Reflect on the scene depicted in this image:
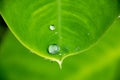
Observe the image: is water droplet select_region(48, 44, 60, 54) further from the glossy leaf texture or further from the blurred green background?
the blurred green background

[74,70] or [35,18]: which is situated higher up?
[35,18]

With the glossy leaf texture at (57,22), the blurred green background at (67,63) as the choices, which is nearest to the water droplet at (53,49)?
the glossy leaf texture at (57,22)

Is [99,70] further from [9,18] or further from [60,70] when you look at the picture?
[9,18]

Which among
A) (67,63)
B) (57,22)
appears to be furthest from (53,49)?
(67,63)

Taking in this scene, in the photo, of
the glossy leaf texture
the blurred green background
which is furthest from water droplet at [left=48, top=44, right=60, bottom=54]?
the blurred green background

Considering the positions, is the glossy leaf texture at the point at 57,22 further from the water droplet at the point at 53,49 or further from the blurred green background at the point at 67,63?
the blurred green background at the point at 67,63

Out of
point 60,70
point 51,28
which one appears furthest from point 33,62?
point 51,28
